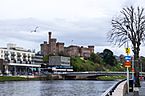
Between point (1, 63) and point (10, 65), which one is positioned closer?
point (1, 63)

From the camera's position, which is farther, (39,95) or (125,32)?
(39,95)

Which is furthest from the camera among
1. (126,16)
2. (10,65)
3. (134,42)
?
(10,65)

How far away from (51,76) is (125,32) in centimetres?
12839

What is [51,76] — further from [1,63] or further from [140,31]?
[140,31]

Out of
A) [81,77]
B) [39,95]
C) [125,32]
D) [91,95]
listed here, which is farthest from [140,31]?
[81,77]

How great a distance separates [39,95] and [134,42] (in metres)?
19.9

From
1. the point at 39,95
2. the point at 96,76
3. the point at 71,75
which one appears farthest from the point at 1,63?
the point at 39,95

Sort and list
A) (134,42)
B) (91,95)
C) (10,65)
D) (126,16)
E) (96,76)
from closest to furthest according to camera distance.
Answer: (134,42) → (126,16) → (91,95) → (96,76) → (10,65)

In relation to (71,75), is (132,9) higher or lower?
higher

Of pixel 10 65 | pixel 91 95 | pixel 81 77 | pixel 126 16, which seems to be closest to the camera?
pixel 126 16

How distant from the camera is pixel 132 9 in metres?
47.1

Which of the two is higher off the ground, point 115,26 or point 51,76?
point 115,26

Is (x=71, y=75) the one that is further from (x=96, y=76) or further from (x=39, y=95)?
(x=39, y=95)

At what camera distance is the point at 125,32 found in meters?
48.6
